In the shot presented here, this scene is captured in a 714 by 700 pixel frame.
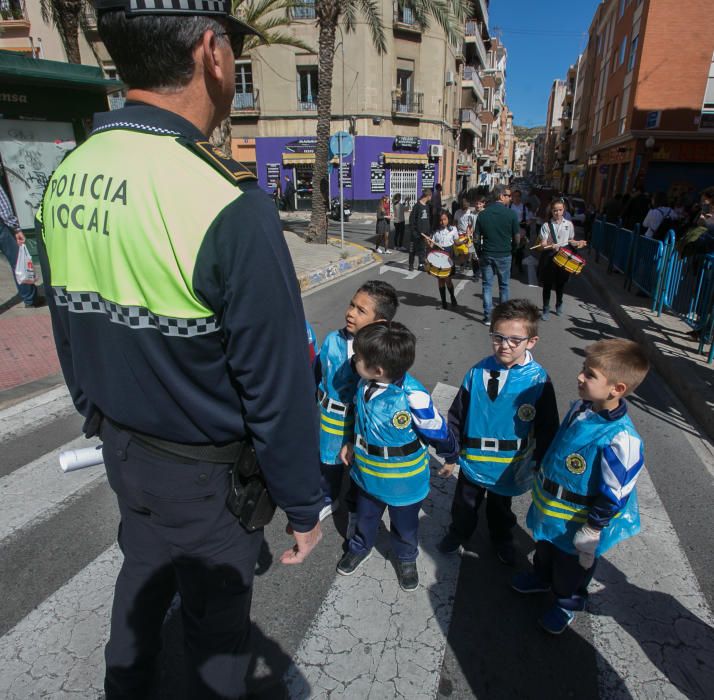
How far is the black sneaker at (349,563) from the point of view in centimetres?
270

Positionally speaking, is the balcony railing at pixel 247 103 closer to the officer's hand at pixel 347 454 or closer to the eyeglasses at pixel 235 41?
the officer's hand at pixel 347 454

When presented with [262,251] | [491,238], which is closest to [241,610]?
[262,251]

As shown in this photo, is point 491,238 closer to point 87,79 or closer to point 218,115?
point 218,115

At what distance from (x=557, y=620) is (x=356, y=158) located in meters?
28.1

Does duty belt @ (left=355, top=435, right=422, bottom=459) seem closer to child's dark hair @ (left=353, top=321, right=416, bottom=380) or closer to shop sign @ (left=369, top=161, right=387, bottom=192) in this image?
child's dark hair @ (left=353, top=321, right=416, bottom=380)

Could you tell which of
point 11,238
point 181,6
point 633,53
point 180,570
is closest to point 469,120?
point 633,53

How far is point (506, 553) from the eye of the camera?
2.74 metres

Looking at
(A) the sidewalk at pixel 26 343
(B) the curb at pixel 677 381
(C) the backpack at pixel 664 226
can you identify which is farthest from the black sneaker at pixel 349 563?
(C) the backpack at pixel 664 226

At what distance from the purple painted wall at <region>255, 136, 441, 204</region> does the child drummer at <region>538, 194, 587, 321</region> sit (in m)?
21.6

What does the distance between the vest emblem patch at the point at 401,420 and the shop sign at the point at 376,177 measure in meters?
27.8

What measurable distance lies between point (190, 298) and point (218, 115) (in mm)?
630

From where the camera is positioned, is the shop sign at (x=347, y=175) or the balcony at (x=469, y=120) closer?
the shop sign at (x=347, y=175)

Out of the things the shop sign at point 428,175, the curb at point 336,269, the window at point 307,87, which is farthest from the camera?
the shop sign at point 428,175

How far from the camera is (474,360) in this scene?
5965 mm
